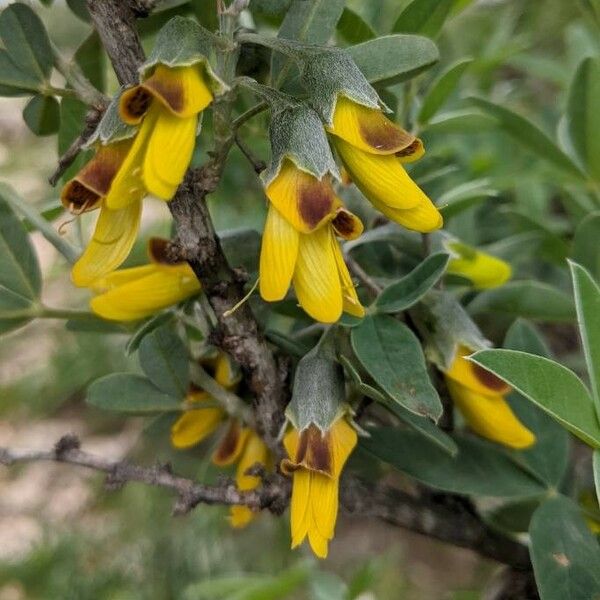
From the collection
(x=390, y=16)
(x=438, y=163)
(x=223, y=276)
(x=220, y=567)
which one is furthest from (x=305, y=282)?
(x=220, y=567)

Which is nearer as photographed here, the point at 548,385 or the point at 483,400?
the point at 548,385

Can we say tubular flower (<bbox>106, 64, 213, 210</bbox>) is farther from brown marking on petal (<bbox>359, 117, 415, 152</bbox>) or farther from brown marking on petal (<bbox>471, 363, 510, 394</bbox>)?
brown marking on petal (<bbox>471, 363, 510, 394</bbox>)

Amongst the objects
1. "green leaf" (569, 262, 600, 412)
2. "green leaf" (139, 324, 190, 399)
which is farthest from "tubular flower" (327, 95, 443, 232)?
"green leaf" (139, 324, 190, 399)

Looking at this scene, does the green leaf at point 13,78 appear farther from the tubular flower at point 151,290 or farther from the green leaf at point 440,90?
the green leaf at point 440,90

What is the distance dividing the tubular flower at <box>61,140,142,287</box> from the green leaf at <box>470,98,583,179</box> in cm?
45

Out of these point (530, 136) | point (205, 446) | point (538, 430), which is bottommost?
point (205, 446)

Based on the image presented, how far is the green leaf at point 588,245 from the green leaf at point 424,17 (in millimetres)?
233

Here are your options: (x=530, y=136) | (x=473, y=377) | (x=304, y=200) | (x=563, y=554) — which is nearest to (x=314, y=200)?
(x=304, y=200)

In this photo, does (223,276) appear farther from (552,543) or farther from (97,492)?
(97,492)

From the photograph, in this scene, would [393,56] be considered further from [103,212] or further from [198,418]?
[198,418]

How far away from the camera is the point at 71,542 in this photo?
1.79 meters

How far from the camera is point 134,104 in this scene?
1.64 feet

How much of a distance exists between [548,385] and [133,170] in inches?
11.4

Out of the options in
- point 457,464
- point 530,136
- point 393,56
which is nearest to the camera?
point 393,56
